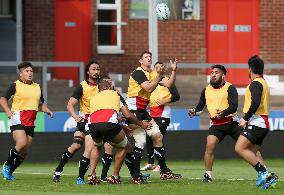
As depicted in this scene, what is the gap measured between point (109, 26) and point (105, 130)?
17.0 metres

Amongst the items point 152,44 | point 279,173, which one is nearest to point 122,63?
point 152,44

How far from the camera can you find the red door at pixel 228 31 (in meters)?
37.2

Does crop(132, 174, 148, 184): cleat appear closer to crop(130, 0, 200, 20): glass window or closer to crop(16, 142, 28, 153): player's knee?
crop(16, 142, 28, 153): player's knee

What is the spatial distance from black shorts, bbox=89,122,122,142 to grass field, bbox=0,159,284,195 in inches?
30.7

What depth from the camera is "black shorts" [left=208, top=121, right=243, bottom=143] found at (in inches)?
836

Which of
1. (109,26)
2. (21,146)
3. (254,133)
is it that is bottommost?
(21,146)

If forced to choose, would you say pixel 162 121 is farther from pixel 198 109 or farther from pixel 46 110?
pixel 198 109

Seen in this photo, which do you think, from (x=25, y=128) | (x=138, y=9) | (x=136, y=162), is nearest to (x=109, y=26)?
(x=138, y=9)

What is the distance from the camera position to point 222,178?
22.2m

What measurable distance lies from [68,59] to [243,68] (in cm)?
667

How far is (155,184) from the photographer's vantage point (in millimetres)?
20594

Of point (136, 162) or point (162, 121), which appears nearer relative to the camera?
point (136, 162)

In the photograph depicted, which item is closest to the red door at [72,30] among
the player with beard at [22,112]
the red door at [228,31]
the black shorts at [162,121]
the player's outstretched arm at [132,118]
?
the red door at [228,31]

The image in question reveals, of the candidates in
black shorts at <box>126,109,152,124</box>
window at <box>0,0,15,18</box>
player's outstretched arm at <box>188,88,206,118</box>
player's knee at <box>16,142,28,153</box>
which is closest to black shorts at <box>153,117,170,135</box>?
black shorts at <box>126,109,152,124</box>
